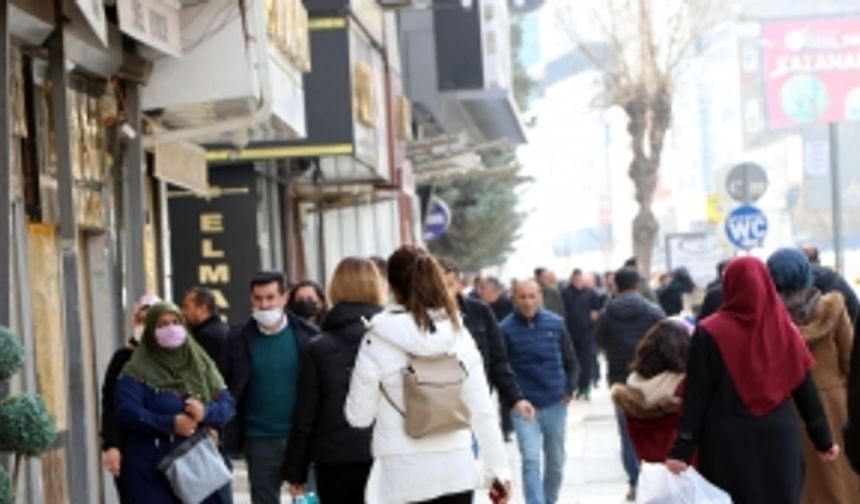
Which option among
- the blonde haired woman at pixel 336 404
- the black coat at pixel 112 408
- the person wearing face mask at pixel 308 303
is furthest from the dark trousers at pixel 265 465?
the person wearing face mask at pixel 308 303

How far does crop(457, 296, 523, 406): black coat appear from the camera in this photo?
13.3 m

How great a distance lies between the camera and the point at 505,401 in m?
12.9

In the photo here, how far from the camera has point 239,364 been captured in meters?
12.2

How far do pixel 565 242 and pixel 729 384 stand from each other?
129899 millimetres

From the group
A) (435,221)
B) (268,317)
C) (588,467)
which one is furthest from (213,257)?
(435,221)

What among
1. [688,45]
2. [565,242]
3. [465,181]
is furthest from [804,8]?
[465,181]

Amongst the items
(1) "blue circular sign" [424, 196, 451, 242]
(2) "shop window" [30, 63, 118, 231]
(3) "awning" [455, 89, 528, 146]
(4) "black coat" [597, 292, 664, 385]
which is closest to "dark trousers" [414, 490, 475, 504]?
(2) "shop window" [30, 63, 118, 231]

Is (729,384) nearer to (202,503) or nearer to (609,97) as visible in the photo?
(202,503)

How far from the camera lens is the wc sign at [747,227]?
Result: 30.7 metres

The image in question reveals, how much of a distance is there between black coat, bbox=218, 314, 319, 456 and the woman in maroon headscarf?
277 cm

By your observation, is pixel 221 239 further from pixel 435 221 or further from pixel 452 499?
pixel 435 221

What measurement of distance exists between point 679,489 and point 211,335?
4.66 meters

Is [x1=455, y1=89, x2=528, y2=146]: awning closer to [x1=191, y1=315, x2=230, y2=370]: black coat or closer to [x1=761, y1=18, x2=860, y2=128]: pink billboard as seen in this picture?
[x1=191, y1=315, x2=230, y2=370]: black coat

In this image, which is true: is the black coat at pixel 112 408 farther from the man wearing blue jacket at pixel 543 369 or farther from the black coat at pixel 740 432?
the man wearing blue jacket at pixel 543 369
